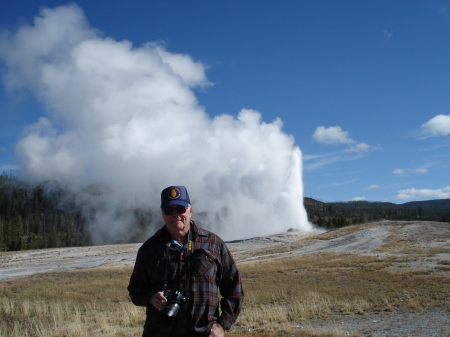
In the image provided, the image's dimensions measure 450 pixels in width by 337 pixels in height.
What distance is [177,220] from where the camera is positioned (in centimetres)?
359

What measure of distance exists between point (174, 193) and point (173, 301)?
3.19 ft

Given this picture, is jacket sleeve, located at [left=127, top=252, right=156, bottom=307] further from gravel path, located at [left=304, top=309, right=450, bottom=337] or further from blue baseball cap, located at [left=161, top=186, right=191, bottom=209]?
gravel path, located at [left=304, top=309, right=450, bottom=337]

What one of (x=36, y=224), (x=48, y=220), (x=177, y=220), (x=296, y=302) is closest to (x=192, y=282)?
(x=177, y=220)

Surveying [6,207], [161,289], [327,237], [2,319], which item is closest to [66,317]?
[2,319]

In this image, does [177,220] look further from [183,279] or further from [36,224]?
[36,224]

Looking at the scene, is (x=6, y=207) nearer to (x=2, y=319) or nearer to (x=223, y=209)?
(x=223, y=209)

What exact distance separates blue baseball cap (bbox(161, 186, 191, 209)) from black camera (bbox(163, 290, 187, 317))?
78 cm

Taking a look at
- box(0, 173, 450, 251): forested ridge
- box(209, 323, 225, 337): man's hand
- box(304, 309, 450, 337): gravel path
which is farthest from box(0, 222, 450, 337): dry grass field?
box(0, 173, 450, 251): forested ridge

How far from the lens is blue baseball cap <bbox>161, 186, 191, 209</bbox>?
362cm

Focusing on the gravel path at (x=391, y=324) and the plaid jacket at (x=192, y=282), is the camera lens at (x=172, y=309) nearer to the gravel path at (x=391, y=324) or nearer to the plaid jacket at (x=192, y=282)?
the plaid jacket at (x=192, y=282)

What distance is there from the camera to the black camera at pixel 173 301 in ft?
10.5

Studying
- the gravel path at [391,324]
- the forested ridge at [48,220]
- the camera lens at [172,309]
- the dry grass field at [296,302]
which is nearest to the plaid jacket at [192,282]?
the camera lens at [172,309]

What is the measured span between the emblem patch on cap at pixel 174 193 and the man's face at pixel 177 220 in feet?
0.32

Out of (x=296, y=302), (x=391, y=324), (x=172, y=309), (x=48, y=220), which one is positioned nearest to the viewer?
(x=172, y=309)
